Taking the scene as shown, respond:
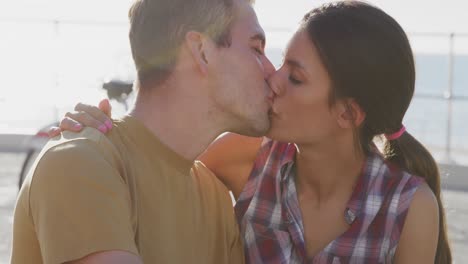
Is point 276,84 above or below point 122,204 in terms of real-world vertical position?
above

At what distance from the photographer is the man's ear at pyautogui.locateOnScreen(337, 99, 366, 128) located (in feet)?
11.8

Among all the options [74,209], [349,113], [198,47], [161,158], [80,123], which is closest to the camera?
[74,209]

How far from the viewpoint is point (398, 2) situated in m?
20.9

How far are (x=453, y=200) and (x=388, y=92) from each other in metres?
5.98

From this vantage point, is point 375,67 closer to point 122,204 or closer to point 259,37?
point 259,37

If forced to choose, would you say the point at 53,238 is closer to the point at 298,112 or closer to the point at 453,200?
the point at 298,112

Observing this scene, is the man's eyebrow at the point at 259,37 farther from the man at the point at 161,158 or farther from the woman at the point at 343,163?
the woman at the point at 343,163

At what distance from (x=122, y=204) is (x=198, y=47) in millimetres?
696

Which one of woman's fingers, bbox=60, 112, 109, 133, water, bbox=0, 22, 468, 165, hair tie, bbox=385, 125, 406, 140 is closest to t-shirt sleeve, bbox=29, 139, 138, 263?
woman's fingers, bbox=60, 112, 109, 133

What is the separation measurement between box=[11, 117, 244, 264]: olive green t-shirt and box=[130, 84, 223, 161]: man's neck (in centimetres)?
4

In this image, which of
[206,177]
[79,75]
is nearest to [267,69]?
[206,177]

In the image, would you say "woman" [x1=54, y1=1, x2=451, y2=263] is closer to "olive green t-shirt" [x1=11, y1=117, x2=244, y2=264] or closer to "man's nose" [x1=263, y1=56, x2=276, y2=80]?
"man's nose" [x1=263, y1=56, x2=276, y2=80]

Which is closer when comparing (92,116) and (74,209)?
(74,209)

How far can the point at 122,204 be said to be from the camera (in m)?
2.91
